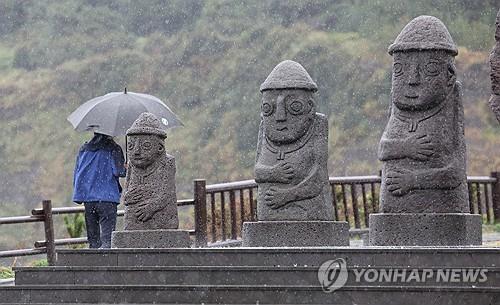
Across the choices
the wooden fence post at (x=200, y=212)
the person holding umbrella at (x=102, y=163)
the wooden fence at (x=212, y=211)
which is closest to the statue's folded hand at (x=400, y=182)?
the person holding umbrella at (x=102, y=163)

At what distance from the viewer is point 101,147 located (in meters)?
14.9

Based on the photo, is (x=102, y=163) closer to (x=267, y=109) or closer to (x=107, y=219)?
(x=107, y=219)

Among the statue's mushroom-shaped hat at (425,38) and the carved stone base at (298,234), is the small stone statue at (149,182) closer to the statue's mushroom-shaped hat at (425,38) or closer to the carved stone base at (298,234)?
the carved stone base at (298,234)

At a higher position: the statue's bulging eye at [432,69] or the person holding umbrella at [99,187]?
the statue's bulging eye at [432,69]

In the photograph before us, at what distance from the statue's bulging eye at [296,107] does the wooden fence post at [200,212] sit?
543cm

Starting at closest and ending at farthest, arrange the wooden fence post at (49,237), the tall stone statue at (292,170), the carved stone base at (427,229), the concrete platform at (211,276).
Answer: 1. the concrete platform at (211,276)
2. the carved stone base at (427,229)
3. the tall stone statue at (292,170)
4. the wooden fence post at (49,237)

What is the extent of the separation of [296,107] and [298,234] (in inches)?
55.9

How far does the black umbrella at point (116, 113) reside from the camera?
14.9 metres

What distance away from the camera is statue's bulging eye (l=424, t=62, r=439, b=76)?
12.6 metres

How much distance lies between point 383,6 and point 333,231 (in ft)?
121

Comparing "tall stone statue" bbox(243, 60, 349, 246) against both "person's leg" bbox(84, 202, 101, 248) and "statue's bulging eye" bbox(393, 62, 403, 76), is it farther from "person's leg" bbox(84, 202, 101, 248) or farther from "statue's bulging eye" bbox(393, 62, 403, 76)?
"person's leg" bbox(84, 202, 101, 248)

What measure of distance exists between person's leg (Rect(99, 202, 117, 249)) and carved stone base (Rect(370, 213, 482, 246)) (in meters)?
3.63

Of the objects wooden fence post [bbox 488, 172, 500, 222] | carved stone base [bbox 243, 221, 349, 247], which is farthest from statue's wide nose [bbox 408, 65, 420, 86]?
wooden fence post [bbox 488, 172, 500, 222]

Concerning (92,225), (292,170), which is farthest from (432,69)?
(92,225)
